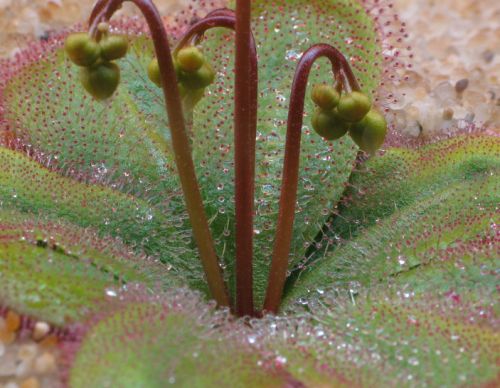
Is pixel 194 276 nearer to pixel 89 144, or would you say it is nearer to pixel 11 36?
pixel 89 144

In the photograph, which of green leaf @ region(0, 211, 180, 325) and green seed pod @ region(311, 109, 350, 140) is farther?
green seed pod @ region(311, 109, 350, 140)

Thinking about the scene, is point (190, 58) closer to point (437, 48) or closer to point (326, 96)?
point (326, 96)

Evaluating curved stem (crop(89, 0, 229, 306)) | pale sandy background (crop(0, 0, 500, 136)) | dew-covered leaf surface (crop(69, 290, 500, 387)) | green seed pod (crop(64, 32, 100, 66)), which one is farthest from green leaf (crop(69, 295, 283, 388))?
pale sandy background (crop(0, 0, 500, 136))

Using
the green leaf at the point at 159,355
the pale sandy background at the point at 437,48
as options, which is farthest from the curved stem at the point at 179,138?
the pale sandy background at the point at 437,48

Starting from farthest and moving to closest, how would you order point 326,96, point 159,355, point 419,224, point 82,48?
point 419,224
point 326,96
point 82,48
point 159,355

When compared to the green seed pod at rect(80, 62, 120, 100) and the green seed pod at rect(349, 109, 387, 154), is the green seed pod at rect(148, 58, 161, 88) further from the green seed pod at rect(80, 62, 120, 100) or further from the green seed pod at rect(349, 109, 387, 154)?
the green seed pod at rect(349, 109, 387, 154)

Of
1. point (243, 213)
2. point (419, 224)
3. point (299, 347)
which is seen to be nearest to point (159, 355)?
point (299, 347)
